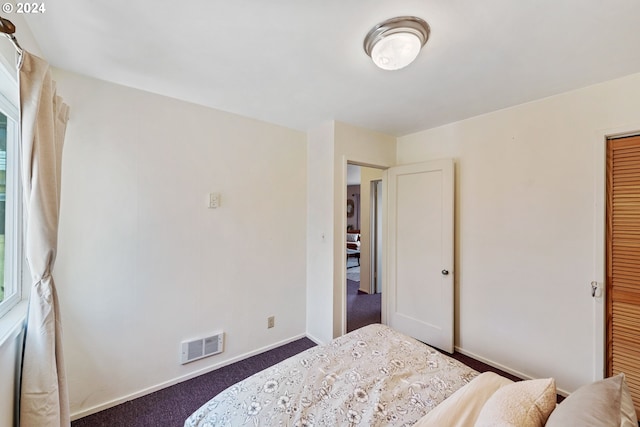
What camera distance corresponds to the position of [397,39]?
4.36 feet

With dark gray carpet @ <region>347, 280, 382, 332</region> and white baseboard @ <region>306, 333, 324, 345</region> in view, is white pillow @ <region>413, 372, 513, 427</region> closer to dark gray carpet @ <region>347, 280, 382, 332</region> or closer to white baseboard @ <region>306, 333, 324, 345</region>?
white baseboard @ <region>306, 333, 324, 345</region>

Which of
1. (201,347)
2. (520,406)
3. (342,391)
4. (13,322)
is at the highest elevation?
(13,322)

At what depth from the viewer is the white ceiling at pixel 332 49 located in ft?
4.01

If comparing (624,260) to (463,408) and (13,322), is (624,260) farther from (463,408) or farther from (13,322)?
(13,322)

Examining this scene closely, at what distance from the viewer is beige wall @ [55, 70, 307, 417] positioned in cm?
181

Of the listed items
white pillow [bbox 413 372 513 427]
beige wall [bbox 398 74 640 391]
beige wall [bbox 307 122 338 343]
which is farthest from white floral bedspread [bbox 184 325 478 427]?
beige wall [bbox 398 74 640 391]

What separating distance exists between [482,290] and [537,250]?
601 millimetres

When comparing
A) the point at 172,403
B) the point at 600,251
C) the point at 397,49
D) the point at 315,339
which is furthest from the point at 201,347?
the point at 600,251

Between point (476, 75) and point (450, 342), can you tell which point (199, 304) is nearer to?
point (450, 342)

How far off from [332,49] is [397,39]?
0.38m

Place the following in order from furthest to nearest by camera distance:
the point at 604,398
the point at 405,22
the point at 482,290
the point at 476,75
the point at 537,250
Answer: the point at 482,290, the point at 537,250, the point at 476,75, the point at 405,22, the point at 604,398

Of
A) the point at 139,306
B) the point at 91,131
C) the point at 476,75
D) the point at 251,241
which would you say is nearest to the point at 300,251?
the point at 251,241

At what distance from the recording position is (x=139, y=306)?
2.01 meters

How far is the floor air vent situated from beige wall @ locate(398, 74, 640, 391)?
2407 mm
